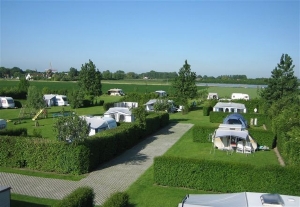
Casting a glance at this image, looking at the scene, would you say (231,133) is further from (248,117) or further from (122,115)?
(248,117)

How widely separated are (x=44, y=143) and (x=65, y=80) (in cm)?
10872

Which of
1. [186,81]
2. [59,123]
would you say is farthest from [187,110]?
[59,123]

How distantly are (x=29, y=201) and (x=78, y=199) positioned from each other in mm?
3556

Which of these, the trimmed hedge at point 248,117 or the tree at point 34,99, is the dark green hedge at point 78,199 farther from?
the trimmed hedge at point 248,117

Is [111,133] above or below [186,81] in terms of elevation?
below

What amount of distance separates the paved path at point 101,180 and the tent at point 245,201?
16.6ft

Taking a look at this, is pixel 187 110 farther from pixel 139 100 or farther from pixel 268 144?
pixel 268 144

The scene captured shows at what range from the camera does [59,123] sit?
43.1 feet

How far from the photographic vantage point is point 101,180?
12570mm

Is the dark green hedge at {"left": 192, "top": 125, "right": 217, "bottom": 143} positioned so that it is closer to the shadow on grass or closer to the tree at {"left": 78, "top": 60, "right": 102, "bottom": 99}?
the shadow on grass

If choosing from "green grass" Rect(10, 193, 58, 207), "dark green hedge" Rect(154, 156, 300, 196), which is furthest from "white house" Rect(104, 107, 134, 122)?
"green grass" Rect(10, 193, 58, 207)

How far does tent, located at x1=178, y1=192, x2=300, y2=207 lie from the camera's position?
5.60m

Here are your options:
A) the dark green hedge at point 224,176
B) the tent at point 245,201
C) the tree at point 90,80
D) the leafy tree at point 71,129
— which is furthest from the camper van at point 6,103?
the tent at point 245,201

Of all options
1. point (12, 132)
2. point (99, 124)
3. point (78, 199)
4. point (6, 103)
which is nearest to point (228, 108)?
point (99, 124)
